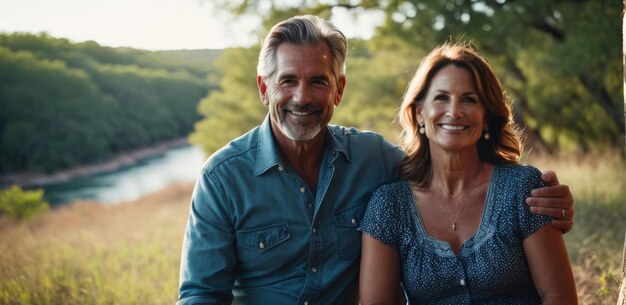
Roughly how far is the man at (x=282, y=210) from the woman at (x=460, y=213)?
0.19 m

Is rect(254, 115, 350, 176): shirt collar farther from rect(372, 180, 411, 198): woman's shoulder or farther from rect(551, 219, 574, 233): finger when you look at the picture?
rect(551, 219, 574, 233): finger

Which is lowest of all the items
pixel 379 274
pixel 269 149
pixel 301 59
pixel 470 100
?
pixel 379 274

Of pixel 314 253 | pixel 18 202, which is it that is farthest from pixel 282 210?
pixel 18 202

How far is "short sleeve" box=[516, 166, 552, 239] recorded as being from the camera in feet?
6.57

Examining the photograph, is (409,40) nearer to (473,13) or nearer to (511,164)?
(473,13)

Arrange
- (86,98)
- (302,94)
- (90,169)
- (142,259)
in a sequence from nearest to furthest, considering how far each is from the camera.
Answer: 1. (302,94)
2. (142,259)
3. (90,169)
4. (86,98)

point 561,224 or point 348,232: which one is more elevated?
point 561,224

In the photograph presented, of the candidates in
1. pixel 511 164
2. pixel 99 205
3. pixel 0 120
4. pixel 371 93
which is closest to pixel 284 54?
pixel 511 164

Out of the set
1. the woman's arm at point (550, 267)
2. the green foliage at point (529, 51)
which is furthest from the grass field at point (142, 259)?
the green foliage at point (529, 51)

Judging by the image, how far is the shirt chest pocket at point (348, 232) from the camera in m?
2.32

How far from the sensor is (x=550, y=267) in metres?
1.97

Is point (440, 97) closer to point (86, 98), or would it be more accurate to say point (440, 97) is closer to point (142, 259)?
point (142, 259)

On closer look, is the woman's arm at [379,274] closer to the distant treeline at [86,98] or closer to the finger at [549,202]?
the finger at [549,202]

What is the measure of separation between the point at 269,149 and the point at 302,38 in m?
0.49
